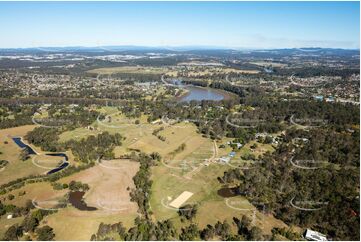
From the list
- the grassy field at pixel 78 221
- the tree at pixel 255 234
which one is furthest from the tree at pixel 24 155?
the tree at pixel 255 234

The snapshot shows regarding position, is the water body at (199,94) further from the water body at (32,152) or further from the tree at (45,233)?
the tree at (45,233)

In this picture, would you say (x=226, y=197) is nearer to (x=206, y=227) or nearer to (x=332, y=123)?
(x=206, y=227)

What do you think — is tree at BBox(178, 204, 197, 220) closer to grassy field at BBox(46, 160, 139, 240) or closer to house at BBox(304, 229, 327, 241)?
grassy field at BBox(46, 160, 139, 240)

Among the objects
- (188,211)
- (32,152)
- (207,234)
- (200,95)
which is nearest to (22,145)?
(32,152)

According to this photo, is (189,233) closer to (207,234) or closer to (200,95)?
(207,234)

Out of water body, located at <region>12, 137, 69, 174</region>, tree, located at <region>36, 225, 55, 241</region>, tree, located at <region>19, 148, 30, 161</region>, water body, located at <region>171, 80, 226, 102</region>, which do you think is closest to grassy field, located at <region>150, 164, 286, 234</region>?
tree, located at <region>36, 225, 55, 241</region>

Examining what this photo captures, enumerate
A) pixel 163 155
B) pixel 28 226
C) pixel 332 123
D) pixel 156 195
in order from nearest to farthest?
pixel 28 226 → pixel 156 195 → pixel 163 155 → pixel 332 123

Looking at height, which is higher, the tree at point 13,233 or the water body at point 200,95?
the water body at point 200,95

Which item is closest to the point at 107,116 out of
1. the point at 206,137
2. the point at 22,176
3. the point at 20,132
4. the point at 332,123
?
the point at 20,132

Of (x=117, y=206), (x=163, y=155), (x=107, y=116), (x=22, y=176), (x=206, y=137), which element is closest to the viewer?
(x=117, y=206)
